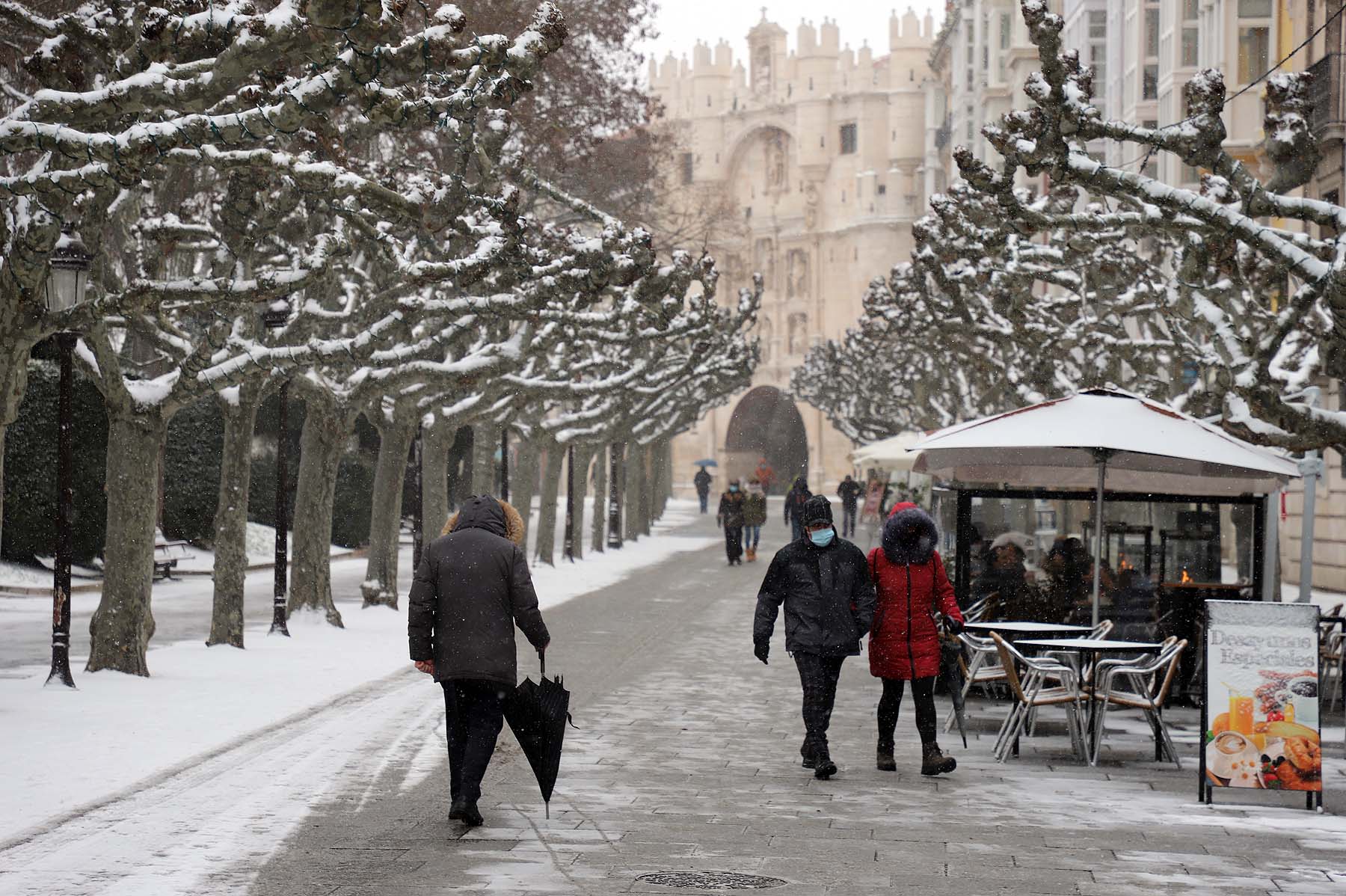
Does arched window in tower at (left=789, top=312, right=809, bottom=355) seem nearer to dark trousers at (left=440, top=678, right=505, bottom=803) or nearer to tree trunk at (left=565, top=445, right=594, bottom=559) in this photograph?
tree trunk at (left=565, top=445, right=594, bottom=559)

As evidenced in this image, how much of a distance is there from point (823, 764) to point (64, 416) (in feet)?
25.5

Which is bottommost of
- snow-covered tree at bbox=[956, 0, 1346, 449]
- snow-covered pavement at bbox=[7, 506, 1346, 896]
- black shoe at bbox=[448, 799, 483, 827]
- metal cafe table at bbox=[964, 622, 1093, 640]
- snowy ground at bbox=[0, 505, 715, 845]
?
snowy ground at bbox=[0, 505, 715, 845]

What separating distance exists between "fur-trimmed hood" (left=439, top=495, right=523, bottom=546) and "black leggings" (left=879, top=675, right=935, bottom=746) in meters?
2.67

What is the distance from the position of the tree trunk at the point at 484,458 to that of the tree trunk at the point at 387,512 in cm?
511

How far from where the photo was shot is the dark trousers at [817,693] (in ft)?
35.1

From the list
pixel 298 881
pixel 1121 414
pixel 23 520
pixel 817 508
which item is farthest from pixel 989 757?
pixel 23 520

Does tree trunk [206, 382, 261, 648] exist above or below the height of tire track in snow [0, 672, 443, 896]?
above

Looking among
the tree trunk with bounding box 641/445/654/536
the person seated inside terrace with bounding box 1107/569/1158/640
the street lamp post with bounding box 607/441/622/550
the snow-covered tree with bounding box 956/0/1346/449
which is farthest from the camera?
the tree trunk with bounding box 641/445/654/536

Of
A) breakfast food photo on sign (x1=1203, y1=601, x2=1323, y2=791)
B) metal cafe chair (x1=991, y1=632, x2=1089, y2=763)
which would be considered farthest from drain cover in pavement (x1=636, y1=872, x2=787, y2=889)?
metal cafe chair (x1=991, y1=632, x2=1089, y2=763)

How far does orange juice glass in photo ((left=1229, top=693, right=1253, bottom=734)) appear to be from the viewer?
1008 centimetres

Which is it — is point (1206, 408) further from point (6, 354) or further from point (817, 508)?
point (6, 354)

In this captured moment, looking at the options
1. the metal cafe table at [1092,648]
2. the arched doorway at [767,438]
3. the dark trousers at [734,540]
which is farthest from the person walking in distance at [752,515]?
the arched doorway at [767,438]

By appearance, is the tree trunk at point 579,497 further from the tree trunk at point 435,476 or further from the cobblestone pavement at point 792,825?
the cobblestone pavement at point 792,825

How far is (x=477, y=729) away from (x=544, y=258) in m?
11.3
